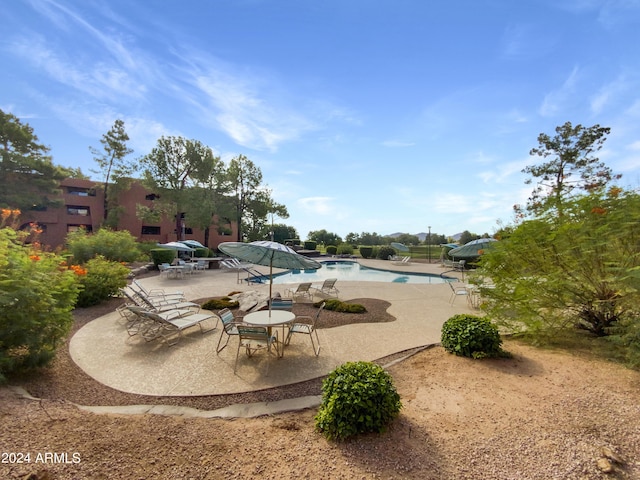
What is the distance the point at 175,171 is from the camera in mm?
24594

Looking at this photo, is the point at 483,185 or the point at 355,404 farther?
the point at 483,185

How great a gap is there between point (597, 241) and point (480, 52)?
5972 millimetres

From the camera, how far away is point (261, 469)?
198 cm

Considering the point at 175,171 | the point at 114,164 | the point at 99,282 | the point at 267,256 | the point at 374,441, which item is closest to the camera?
the point at 374,441

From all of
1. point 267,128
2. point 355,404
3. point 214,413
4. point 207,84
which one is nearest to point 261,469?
Result: point 355,404

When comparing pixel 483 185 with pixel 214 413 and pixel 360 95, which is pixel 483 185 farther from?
pixel 214 413

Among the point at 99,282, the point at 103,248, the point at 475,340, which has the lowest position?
the point at 99,282

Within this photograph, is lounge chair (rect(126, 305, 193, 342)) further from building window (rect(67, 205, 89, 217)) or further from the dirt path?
building window (rect(67, 205, 89, 217))

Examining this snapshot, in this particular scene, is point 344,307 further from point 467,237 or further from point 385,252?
point 467,237

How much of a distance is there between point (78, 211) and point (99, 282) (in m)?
27.0

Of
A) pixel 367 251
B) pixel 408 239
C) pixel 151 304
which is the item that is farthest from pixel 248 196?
pixel 408 239

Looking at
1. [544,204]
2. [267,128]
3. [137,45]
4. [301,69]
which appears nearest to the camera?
[544,204]

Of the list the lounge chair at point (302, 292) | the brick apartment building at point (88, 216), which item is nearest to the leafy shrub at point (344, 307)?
the lounge chair at point (302, 292)

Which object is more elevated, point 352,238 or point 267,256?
point 352,238
